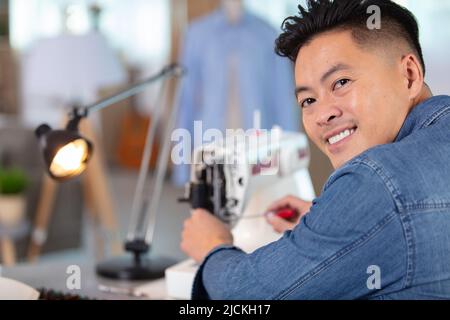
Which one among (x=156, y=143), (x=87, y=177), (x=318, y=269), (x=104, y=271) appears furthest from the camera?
(x=156, y=143)

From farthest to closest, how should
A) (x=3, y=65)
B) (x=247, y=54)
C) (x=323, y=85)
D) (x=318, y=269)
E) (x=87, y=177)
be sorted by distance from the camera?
(x=3, y=65) → (x=87, y=177) → (x=247, y=54) → (x=323, y=85) → (x=318, y=269)

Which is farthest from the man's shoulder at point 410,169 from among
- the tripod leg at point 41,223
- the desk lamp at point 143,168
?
the tripod leg at point 41,223

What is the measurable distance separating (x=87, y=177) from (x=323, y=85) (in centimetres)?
318

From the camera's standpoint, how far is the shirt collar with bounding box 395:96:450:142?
998 mm

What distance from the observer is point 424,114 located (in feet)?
3.30

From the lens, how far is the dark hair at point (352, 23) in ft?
3.40

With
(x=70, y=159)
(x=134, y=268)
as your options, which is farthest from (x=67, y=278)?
(x=70, y=159)

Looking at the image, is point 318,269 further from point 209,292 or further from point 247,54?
point 247,54

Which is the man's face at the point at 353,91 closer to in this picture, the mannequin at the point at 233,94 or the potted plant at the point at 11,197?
the mannequin at the point at 233,94

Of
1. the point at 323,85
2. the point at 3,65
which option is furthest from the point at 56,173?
the point at 3,65

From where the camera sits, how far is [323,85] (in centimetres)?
104

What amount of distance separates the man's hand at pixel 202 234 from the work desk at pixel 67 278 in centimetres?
16

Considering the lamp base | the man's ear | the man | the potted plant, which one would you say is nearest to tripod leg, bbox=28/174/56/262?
the potted plant
